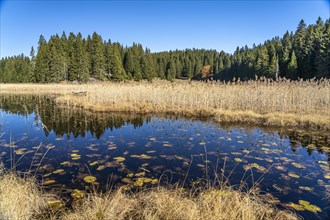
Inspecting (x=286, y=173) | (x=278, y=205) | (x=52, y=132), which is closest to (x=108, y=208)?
(x=278, y=205)

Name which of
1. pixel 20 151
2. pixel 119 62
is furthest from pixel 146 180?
pixel 119 62

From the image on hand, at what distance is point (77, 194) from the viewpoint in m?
4.71

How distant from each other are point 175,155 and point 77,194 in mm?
3185

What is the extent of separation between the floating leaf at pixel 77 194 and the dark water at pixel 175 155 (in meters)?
0.22

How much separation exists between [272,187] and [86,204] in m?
3.73

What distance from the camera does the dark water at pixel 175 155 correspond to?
5348 millimetres

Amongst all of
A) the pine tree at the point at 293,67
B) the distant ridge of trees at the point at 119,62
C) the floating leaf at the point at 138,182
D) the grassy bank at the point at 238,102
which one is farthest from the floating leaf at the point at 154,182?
the pine tree at the point at 293,67

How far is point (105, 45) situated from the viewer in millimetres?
50188

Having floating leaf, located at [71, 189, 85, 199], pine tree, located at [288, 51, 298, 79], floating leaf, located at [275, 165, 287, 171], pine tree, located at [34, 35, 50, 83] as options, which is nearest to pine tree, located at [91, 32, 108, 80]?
pine tree, located at [34, 35, 50, 83]

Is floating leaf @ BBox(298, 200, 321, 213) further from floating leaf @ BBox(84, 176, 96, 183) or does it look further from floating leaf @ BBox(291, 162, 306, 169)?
floating leaf @ BBox(84, 176, 96, 183)

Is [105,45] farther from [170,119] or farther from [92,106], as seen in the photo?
[170,119]

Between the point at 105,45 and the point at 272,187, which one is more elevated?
the point at 105,45

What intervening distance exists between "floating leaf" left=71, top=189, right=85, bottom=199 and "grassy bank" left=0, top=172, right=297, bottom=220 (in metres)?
0.15

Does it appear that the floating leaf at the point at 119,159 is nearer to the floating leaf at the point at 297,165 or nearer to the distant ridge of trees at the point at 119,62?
the floating leaf at the point at 297,165
